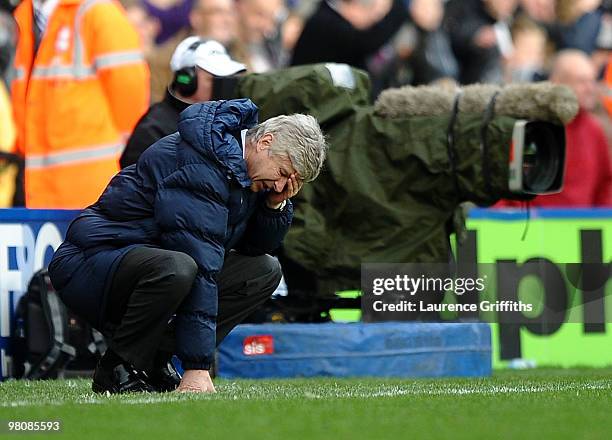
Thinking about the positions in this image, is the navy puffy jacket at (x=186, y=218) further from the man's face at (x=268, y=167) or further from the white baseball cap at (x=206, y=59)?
the white baseball cap at (x=206, y=59)

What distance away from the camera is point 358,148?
9.46 meters

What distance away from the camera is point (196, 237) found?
6.75 meters

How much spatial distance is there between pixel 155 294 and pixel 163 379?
1.94 feet

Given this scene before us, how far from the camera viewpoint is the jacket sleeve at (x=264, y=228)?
23.4 ft

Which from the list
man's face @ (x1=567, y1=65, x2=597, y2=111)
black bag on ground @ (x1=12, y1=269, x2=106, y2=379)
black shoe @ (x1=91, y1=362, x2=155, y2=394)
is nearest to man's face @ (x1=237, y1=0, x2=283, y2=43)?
man's face @ (x1=567, y1=65, x2=597, y2=111)

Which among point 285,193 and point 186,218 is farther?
point 285,193

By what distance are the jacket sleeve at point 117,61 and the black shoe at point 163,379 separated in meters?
3.65

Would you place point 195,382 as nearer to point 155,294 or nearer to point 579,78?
point 155,294

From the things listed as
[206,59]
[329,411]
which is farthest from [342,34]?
[329,411]

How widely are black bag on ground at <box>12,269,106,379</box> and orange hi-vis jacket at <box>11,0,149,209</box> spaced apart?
1.74 metres

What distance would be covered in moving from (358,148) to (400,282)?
81 centimetres

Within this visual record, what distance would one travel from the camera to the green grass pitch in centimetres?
563

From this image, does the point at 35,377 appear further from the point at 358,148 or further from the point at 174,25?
the point at 174,25

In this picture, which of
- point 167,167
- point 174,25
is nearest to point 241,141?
point 167,167
